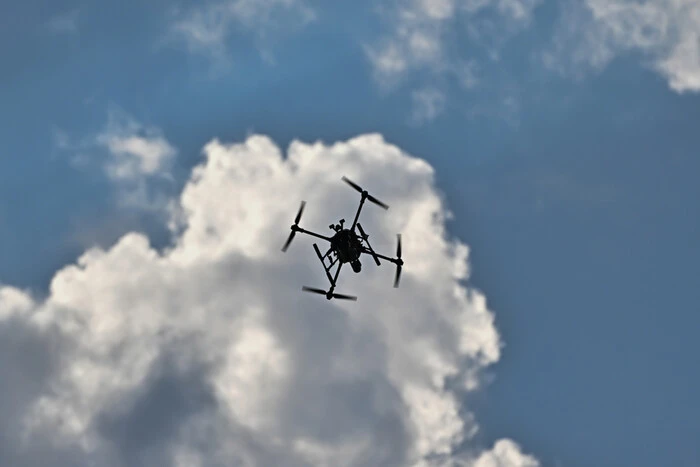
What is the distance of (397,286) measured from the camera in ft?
527

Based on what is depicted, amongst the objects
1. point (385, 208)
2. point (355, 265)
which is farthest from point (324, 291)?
point (385, 208)

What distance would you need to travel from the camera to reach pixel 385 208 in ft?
513

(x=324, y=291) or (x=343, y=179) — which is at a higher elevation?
(x=343, y=179)

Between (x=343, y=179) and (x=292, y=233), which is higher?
(x=343, y=179)

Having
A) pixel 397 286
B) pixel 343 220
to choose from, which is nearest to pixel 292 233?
pixel 343 220

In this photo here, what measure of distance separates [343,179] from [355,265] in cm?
1372

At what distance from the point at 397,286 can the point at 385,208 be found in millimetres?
13112

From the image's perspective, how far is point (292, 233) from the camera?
154 meters

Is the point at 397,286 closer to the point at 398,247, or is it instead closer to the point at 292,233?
the point at 398,247

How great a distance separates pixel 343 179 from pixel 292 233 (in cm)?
1154

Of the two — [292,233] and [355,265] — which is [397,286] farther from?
[292,233]

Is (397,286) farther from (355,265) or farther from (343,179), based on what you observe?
(343,179)

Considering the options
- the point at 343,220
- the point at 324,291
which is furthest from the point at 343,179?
the point at 324,291

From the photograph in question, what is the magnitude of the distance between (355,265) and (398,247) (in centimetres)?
747
